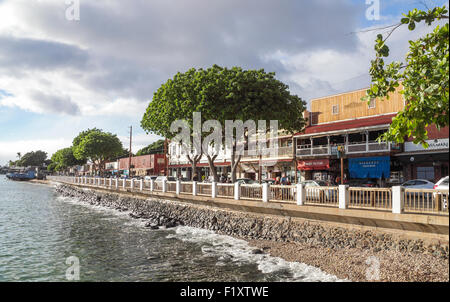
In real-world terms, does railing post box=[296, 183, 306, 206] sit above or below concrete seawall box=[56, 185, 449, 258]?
above

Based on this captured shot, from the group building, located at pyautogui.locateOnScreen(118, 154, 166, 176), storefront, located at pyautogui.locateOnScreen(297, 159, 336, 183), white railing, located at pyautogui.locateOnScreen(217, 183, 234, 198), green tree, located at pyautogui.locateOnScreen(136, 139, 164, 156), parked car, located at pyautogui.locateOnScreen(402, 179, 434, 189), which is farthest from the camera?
green tree, located at pyautogui.locateOnScreen(136, 139, 164, 156)

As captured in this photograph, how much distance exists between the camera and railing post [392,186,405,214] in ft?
33.8

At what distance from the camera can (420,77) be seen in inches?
364

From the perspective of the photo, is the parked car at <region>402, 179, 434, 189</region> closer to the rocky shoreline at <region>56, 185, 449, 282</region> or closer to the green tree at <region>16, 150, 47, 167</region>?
the rocky shoreline at <region>56, 185, 449, 282</region>

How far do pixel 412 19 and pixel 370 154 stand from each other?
67.8ft

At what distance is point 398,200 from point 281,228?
5700 mm

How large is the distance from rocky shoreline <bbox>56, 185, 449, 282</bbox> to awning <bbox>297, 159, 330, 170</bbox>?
15.6 metres

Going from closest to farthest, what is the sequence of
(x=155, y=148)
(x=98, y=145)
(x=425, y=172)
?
(x=425, y=172), (x=98, y=145), (x=155, y=148)

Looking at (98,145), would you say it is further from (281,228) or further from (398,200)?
(398,200)

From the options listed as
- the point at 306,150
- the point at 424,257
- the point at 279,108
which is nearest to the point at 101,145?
the point at 306,150

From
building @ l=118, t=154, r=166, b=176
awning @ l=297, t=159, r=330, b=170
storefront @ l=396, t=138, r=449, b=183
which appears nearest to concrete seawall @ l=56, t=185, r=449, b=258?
awning @ l=297, t=159, r=330, b=170

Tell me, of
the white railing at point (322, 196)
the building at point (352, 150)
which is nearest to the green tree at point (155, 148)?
the building at point (352, 150)

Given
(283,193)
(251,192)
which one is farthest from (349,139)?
(283,193)
